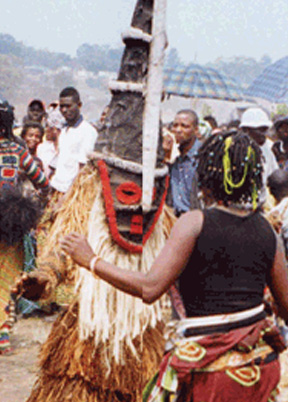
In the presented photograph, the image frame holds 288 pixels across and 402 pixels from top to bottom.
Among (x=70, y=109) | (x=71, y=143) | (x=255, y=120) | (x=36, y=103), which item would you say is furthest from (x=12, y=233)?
(x=36, y=103)

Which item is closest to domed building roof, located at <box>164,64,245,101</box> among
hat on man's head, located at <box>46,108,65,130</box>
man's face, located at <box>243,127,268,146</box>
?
hat on man's head, located at <box>46,108,65,130</box>

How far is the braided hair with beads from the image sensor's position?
2.70 metres

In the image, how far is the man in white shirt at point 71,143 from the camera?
23.0 ft

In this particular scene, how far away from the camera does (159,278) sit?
260cm

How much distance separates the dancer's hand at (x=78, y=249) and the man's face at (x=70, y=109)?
4.42m

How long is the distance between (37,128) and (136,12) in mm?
4831

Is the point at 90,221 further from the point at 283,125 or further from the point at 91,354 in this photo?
the point at 283,125

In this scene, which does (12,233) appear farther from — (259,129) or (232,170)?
(259,129)

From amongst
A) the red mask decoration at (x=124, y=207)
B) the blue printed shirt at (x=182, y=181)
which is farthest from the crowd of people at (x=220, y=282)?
the blue printed shirt at (x=182, y=181)

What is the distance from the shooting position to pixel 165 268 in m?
2.59

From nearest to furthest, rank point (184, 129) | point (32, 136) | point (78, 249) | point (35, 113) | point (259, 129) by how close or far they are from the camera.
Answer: point (78, 249), point (184, 129), point (259, 129), point (32, 136), point (35, 113)

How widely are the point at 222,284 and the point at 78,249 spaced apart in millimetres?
576

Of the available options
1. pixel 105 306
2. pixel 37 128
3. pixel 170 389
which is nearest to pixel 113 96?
pixel 105 306

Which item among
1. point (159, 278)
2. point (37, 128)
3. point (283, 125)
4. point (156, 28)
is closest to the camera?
point (159, 278)
